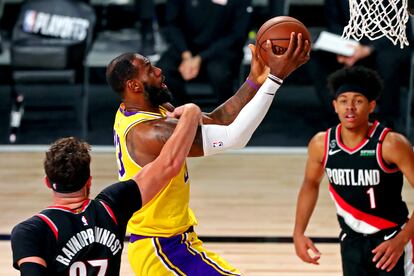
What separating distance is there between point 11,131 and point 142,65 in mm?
6003

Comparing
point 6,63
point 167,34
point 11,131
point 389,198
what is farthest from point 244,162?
point 389,198

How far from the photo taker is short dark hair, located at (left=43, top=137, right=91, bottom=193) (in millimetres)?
3266

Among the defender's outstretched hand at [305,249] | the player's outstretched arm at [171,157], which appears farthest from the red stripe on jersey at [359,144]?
the player's outstretched arm at [171,157]

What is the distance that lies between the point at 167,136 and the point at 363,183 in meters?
1.13

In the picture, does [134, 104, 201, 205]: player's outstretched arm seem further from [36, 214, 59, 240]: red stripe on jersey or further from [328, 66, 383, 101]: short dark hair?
[328, 66, 383, 101]: short dark hair

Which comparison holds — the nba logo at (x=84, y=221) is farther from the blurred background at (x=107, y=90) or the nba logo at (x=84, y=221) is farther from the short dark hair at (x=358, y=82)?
the blurred background at (x=107, y=90)

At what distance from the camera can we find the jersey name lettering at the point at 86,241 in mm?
3234

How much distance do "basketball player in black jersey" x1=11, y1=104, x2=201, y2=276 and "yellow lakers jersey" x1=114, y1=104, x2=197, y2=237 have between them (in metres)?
0.79

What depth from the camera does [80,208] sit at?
333 centimetres

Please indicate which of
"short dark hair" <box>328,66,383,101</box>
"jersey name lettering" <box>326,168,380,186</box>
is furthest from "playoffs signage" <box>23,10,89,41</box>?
"jersey name lettering" <box>326,168,380,186</box>

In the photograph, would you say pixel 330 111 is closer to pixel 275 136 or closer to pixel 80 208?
pixel 275 136

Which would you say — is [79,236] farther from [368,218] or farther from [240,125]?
[368,218]

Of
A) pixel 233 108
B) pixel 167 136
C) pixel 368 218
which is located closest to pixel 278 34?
pixel 233 108

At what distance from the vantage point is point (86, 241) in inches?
129
